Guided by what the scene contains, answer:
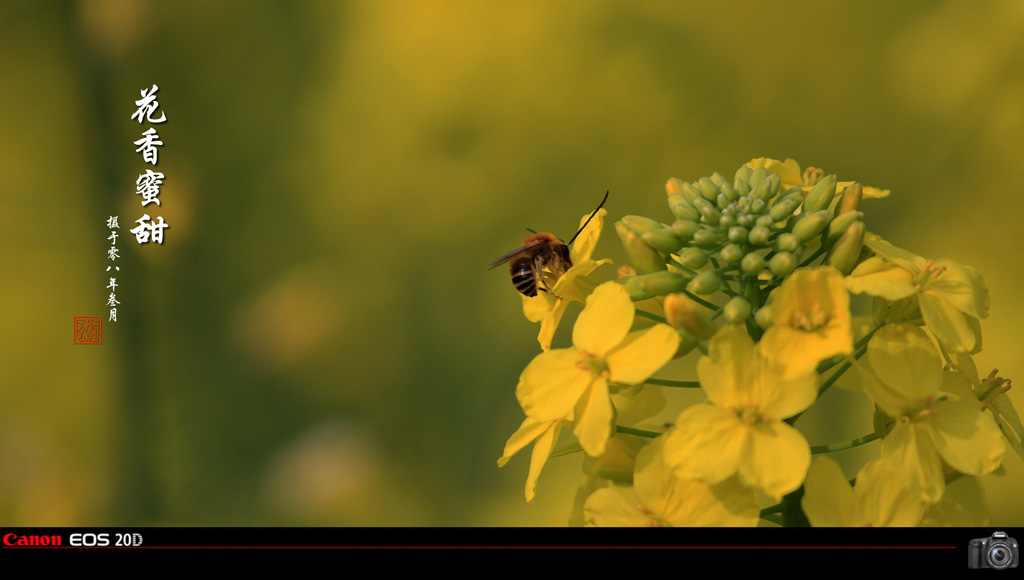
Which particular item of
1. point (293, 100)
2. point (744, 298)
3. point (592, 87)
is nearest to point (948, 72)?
point (592, 87)

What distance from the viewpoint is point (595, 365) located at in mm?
586

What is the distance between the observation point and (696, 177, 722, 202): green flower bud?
68cm

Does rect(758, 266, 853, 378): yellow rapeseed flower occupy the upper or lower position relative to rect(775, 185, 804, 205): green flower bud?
lower

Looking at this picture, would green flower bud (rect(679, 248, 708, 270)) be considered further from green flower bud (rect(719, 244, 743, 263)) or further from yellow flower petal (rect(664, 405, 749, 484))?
yellow flower petal (rect(664, 405, 749, 484))

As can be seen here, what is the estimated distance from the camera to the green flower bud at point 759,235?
62cm

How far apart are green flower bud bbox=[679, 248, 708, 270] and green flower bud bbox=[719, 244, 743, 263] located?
2 centimetres

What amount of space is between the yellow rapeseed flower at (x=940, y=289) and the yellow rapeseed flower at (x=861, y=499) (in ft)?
0.37

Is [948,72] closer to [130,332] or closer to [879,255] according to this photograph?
[879,255]

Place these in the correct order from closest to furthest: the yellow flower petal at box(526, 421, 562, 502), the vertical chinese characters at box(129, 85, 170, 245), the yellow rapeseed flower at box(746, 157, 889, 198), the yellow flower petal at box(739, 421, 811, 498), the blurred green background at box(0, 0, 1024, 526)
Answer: the yellow flower petal at box(739, 421, 811, 498) < the yellow flower petal at box(526, 421, 562, 502) < the yellow rapeseed flower at box(746, 157, 889, 198) < the vertical chinese characters at box(129, 85, 170, 245) < the blurred green background at box(0, 0, 1024, 526)
